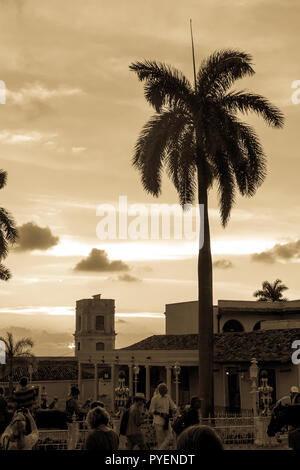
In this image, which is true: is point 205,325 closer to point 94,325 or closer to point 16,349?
point 16,349

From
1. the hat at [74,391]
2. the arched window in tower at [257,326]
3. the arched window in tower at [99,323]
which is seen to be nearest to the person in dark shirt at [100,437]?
the hat at [74,391]

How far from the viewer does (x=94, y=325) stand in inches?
3051

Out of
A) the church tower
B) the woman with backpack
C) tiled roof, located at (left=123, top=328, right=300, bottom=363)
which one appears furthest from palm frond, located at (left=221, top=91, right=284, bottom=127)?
the church tower

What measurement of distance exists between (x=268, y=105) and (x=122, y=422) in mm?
16815

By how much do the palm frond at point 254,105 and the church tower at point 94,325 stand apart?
184 ft

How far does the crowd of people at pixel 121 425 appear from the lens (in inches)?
168

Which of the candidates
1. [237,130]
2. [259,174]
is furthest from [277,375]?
[237,130]

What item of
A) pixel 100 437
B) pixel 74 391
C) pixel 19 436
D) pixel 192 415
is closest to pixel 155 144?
pixel 74 391

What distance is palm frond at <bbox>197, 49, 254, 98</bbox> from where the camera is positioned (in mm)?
23938

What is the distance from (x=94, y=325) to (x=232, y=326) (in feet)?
129

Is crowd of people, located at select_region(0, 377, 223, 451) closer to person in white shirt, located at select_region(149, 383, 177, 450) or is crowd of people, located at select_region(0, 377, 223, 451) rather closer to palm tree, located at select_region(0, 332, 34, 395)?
person in white shirt, located at select_region(149, 383, 177, 450)
